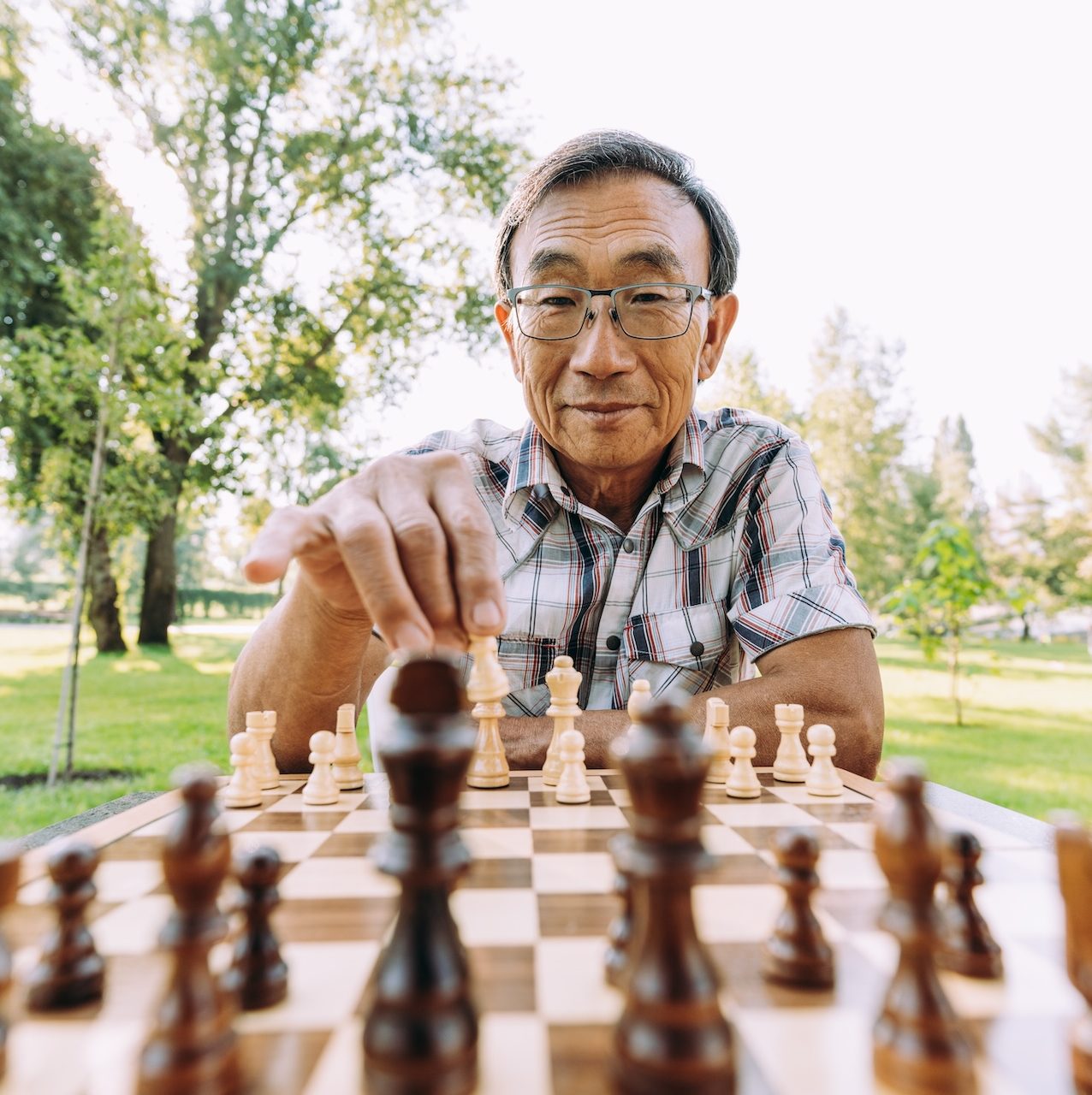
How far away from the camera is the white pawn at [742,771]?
1.63 meters

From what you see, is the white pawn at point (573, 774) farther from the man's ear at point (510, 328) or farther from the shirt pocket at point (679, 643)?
the man's ear at point (510, 328)

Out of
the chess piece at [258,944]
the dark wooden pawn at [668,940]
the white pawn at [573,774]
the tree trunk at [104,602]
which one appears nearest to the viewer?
the dark wooden pawn at [668,940]

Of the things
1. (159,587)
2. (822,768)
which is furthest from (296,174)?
(822,768)

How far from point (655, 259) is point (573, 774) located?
1569mm

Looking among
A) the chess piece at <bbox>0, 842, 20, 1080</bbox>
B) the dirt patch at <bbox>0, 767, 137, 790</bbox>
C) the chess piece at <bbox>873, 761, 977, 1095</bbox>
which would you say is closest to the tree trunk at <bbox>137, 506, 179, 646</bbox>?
the dirt patch at <bbox>0, 767, 137, 790</bbox>

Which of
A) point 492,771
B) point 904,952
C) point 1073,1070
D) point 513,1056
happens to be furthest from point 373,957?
point 492,771

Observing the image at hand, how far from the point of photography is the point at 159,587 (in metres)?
12.8

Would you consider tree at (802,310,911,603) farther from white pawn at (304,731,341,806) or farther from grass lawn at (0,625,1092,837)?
white pawn at (304,731,341,806)

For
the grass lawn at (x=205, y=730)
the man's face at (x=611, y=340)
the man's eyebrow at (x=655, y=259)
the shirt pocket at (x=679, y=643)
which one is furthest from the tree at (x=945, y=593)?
the man's eyebrow at (x=655, y=259)

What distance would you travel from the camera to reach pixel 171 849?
0.67 m

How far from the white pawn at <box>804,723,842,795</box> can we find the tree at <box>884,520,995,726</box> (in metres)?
8.01

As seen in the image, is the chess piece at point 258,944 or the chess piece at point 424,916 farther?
the chess piece at point 258,944

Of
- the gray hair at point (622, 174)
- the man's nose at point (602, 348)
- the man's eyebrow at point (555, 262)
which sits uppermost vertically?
the gray hair at point (622, 174)

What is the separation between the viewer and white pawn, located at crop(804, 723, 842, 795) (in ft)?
5.34
